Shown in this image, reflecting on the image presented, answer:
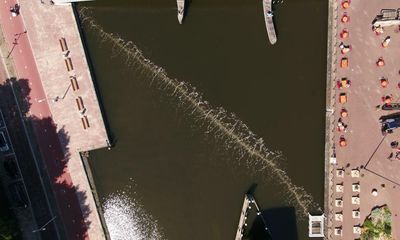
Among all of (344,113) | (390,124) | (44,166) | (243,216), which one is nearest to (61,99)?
(44,166)

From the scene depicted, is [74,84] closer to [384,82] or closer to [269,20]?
[269,20]

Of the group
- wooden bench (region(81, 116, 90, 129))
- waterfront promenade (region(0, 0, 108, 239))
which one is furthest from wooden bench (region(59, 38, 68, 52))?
wooden bench (region(81, 116, 90, 129))

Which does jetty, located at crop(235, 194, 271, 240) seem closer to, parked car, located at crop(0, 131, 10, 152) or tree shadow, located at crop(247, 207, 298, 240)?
tree shadow, located at crop(247, 207, 298, 240)

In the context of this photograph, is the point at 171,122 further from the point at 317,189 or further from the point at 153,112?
the point at 317,189

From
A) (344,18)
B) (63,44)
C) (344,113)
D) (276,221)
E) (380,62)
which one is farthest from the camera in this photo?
(276,221)

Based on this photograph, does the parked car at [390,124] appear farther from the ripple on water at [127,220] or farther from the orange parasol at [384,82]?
the ripple on water at [127,220]

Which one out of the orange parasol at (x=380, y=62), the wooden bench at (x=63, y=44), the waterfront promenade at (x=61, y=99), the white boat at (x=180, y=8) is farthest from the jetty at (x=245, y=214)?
the wooden bench at (x=63, y=44)
